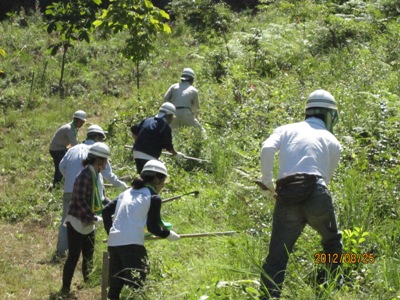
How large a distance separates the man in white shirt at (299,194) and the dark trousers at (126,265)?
1495 millimetres

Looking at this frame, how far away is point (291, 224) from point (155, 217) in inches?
62.4

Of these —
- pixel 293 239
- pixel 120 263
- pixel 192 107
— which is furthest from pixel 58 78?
pixel 293 239

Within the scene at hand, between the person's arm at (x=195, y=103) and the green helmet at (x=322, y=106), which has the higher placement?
the green helmet at (x=322, y=106)

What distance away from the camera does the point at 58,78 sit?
20.5 m

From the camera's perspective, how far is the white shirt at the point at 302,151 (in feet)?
20.5

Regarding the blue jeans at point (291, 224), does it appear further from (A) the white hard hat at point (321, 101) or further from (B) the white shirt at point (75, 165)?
(B) the white shirt at point (75, 165)

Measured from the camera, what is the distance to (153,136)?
1066 centimetres

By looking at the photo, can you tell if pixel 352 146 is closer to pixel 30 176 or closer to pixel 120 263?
pixel 120 263

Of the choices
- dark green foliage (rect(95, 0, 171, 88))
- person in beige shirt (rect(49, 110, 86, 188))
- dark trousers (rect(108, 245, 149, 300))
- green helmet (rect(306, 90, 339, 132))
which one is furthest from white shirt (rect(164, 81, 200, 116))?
green helmet (rect(306, 90, 339, 132))

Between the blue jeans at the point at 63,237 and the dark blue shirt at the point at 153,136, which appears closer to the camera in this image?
the blue jeans at the point at 63,237

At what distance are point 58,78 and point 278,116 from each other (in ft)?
34.3

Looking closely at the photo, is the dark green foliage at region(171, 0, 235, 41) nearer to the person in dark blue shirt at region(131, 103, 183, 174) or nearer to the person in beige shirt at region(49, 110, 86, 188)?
the person in beige shirt at region(49, 110, 86, 188)

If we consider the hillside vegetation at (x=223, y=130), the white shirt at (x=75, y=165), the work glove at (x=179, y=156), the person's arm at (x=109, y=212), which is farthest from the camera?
the work glove at (x=179, y=156)

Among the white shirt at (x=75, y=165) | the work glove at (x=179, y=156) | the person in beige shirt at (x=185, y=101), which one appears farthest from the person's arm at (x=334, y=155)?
the person in beige shirt at (x=185, y=101)
